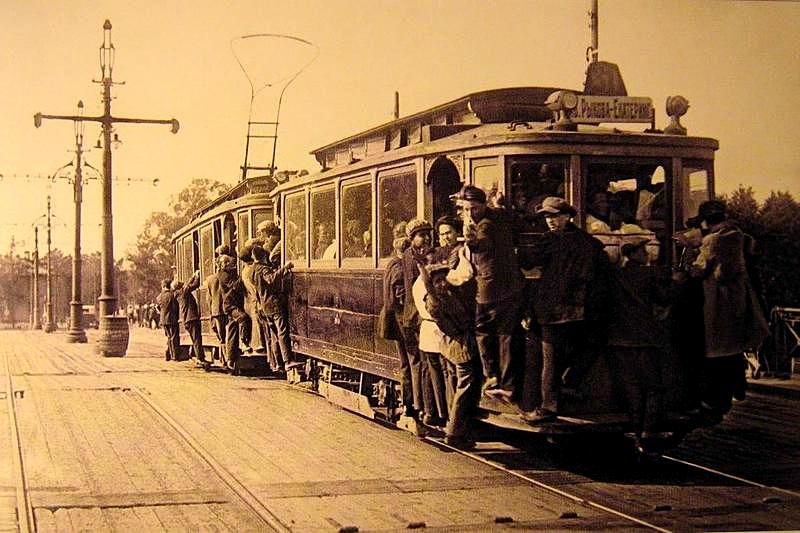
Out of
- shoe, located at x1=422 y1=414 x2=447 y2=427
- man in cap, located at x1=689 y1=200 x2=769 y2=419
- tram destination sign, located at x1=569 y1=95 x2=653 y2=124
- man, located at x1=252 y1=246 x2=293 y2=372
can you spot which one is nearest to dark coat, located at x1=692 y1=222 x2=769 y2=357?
man in cap, located at x1=689 y1=200 x2=769 y2=419

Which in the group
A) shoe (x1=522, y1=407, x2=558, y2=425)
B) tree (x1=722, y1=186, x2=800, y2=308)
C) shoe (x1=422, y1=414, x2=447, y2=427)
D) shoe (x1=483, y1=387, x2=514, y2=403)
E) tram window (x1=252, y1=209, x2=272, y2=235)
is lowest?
shoe (x1=422, y1=414, x2=447, y2=427)

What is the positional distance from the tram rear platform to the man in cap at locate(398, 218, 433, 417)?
468mm

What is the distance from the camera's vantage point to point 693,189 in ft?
23.5

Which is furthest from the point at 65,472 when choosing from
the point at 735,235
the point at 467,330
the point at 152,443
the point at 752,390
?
the point at 752,390

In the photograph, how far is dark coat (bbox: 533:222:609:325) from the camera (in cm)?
650

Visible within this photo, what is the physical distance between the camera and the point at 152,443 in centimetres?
A: 809

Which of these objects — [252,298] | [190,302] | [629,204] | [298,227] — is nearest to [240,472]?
[629,204]

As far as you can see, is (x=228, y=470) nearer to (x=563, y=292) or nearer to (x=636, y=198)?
(x=563, y=292)

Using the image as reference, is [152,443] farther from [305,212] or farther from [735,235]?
[735,235]

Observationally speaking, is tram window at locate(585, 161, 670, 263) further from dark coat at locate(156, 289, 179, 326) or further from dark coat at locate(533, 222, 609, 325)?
dark coat at locate(156, 289, 179, 326)

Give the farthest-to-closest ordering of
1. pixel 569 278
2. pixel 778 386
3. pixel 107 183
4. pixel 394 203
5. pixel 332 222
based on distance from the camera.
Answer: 1. pixel 778 386
2. pixel 107 183
3. pixel 332 222
4. pixel 394 203
5. pixel 569 278

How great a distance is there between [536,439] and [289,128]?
10.3 feet

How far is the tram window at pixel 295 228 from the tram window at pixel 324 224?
0.36m

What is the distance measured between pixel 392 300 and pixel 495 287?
1.30 meters
